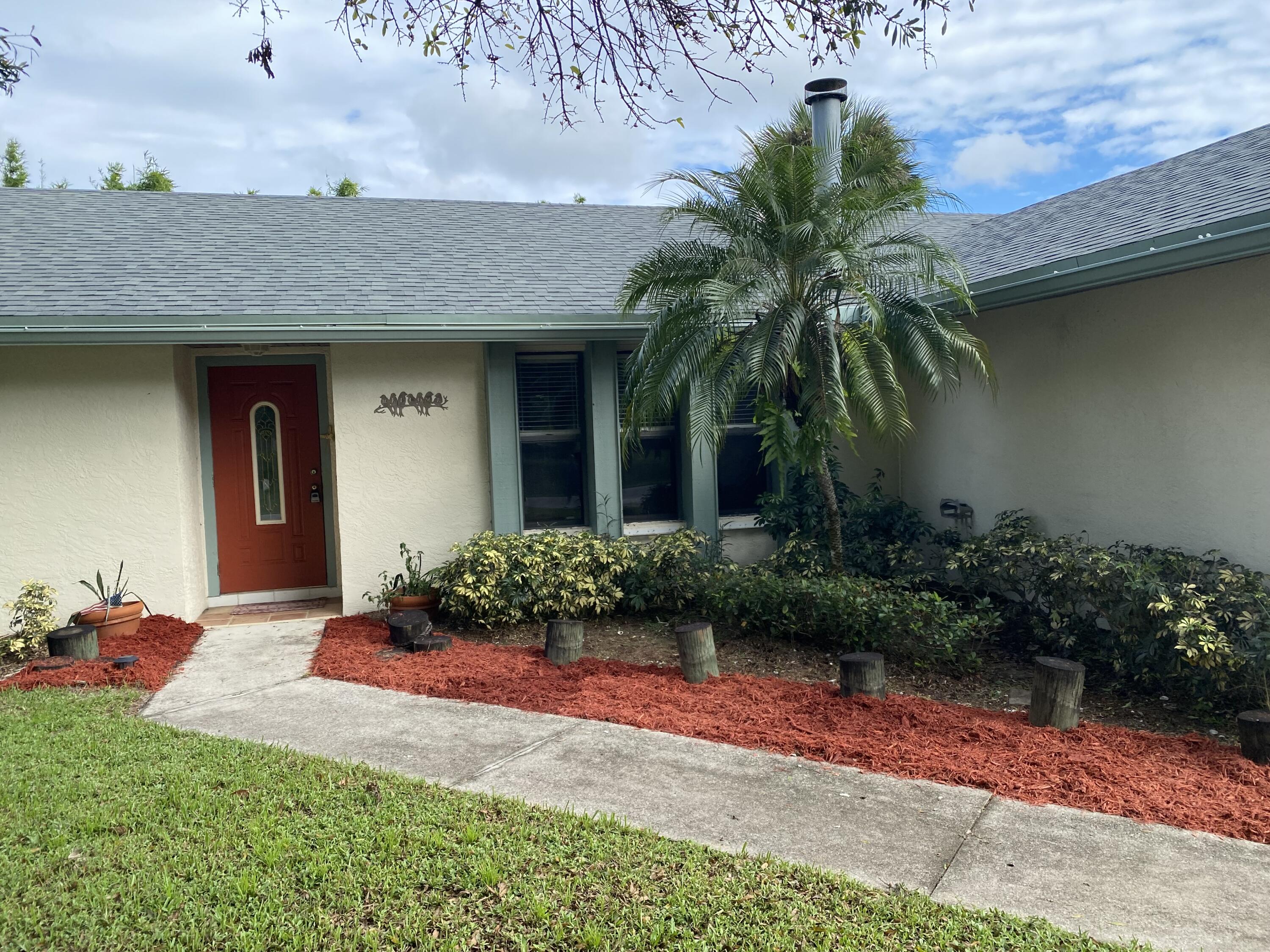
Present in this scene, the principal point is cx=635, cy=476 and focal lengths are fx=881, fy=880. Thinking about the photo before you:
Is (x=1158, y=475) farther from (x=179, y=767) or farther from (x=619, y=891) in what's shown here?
(x=179, y=767)

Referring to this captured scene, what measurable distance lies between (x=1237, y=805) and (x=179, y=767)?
495cm

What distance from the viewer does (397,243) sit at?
966cm

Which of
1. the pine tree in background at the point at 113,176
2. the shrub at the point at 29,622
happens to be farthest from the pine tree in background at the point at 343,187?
the shrub at the point at 29,622

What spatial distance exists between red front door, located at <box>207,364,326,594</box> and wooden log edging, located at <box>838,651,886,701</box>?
18.6ft

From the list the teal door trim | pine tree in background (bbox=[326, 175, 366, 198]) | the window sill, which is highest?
pine tree in background (bbox=[326, 175, 366, 198])

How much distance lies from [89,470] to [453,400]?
3.10m

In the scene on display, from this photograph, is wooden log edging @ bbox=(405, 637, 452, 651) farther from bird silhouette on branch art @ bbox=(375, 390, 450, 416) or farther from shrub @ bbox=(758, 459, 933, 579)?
shrub @ bbox=(758, 459, 933, 579)

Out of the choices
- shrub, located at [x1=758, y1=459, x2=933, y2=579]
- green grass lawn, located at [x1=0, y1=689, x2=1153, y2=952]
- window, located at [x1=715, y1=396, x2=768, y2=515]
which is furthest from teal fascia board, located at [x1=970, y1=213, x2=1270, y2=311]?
green grass lawn, located at [x1=0, y1=689, x2=1153, y2=952]

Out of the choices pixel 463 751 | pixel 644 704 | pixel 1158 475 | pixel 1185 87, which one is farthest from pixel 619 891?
pixel 1185 87

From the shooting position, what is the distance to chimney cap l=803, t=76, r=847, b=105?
1001cm

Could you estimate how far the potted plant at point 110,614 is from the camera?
704 cm

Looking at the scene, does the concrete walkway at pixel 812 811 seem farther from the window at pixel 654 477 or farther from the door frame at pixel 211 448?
the window at pixel 654 477

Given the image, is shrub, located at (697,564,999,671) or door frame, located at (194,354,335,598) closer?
shrub, located at (697,564,999,671)

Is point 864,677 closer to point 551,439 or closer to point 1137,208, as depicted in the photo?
point 551,439
